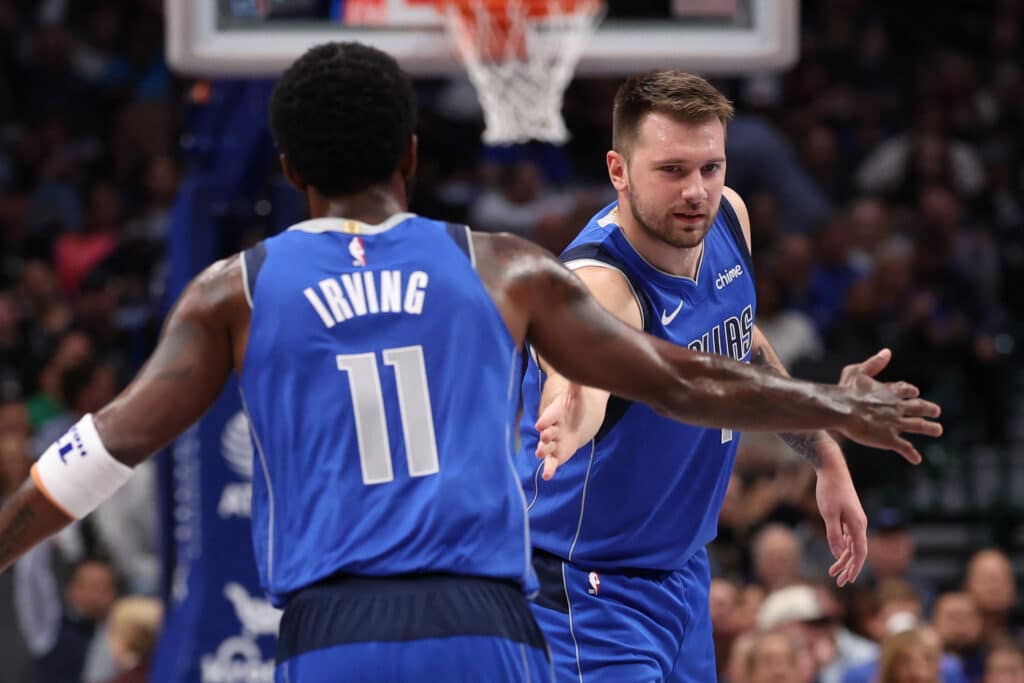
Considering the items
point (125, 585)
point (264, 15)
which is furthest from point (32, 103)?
point (264, 15)

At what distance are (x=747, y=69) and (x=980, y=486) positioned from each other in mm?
5181

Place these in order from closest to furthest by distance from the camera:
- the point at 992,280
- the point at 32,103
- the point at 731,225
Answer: the point at 731,225
the point at 992,280
the point at 32,103

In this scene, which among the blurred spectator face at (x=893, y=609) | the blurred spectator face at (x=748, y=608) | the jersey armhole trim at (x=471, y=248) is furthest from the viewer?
the blurred spectator face at (x=748, y=608)

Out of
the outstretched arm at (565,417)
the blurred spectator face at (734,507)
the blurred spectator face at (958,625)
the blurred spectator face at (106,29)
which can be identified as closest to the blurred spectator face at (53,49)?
the blurred spectator face at (106,29)

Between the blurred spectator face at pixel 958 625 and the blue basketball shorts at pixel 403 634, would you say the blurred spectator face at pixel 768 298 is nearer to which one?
the blurred spectator face at pixel 958 625

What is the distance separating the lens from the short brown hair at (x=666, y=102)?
4.75m

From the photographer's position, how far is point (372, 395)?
3342 millimetres

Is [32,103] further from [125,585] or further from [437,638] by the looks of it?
[437,638]

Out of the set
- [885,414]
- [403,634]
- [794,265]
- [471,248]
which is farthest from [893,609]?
[403,634]

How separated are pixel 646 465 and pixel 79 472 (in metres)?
1.86

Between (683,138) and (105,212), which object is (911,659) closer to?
(683,138)

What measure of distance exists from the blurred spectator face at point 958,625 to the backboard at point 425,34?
2.98 metres

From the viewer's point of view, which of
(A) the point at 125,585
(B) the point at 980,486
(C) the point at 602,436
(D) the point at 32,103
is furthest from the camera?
(D) the point at 32,103

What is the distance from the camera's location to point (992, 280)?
43.4 ft
